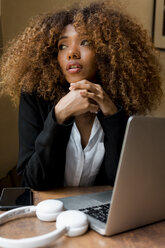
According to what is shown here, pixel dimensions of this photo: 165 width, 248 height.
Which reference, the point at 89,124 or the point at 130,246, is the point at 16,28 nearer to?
the point at 89,124

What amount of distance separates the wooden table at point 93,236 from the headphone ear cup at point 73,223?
0.01 metres

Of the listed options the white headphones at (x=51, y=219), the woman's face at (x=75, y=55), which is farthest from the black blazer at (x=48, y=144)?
the white headphones at (x=51, y=219)

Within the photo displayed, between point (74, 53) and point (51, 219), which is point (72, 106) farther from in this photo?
point (51, 219)

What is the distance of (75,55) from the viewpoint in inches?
36.1

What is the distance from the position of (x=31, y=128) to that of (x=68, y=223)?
21.1 inches

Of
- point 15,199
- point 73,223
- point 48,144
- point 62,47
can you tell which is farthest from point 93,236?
point 62,47

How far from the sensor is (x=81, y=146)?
947 mm

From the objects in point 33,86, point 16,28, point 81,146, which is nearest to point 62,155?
point 81,146

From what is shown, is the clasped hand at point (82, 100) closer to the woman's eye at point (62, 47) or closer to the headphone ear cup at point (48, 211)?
the woman's eye at point (62, 47)

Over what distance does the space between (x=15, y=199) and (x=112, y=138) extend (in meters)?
0.38

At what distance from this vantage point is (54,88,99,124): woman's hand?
2.73ft

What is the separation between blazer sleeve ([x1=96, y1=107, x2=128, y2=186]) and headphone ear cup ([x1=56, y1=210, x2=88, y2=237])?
0.43 m

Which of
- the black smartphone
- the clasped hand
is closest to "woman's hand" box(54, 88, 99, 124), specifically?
the clasped hand

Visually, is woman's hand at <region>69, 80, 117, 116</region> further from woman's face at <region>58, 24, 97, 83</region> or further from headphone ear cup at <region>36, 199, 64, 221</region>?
headphone ear cup at <region>36, 199, 64, 221</region>
